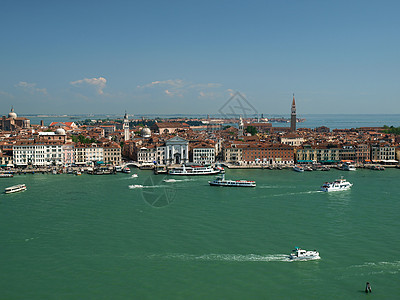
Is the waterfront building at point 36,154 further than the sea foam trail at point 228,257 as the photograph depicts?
Yes

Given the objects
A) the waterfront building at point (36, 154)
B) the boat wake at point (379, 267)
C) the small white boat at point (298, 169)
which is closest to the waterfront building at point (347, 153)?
the small white boat at point (298, 169)

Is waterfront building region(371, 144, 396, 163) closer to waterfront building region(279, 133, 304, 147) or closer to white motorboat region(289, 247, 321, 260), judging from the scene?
waterfront building region(279, 133, 304, 147)

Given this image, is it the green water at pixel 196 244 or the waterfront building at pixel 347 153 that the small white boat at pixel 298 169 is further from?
the green water at pixel 196 244

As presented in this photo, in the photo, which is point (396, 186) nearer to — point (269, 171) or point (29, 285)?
point (269, 171)

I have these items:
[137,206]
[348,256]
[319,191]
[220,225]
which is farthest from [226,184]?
[348,256]

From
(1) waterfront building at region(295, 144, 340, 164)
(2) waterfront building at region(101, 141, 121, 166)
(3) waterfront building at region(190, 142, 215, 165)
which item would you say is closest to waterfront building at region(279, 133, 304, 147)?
(1) waterfront building at region(295, 144, 340, 164)

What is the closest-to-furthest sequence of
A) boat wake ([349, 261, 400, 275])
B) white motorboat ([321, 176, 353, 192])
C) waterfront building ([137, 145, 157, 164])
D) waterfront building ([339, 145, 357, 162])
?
boat wake ([349, 261, 400, 275]) → white motorboat ([321, 176, 353, 192]) → waterfront building ([137, 145, 157, 164]) → waterfront building ([339, 145, 357, 162])

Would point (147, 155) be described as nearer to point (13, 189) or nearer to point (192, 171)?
point (192, 171)

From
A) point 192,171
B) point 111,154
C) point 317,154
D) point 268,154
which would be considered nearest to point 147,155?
point 111,154
